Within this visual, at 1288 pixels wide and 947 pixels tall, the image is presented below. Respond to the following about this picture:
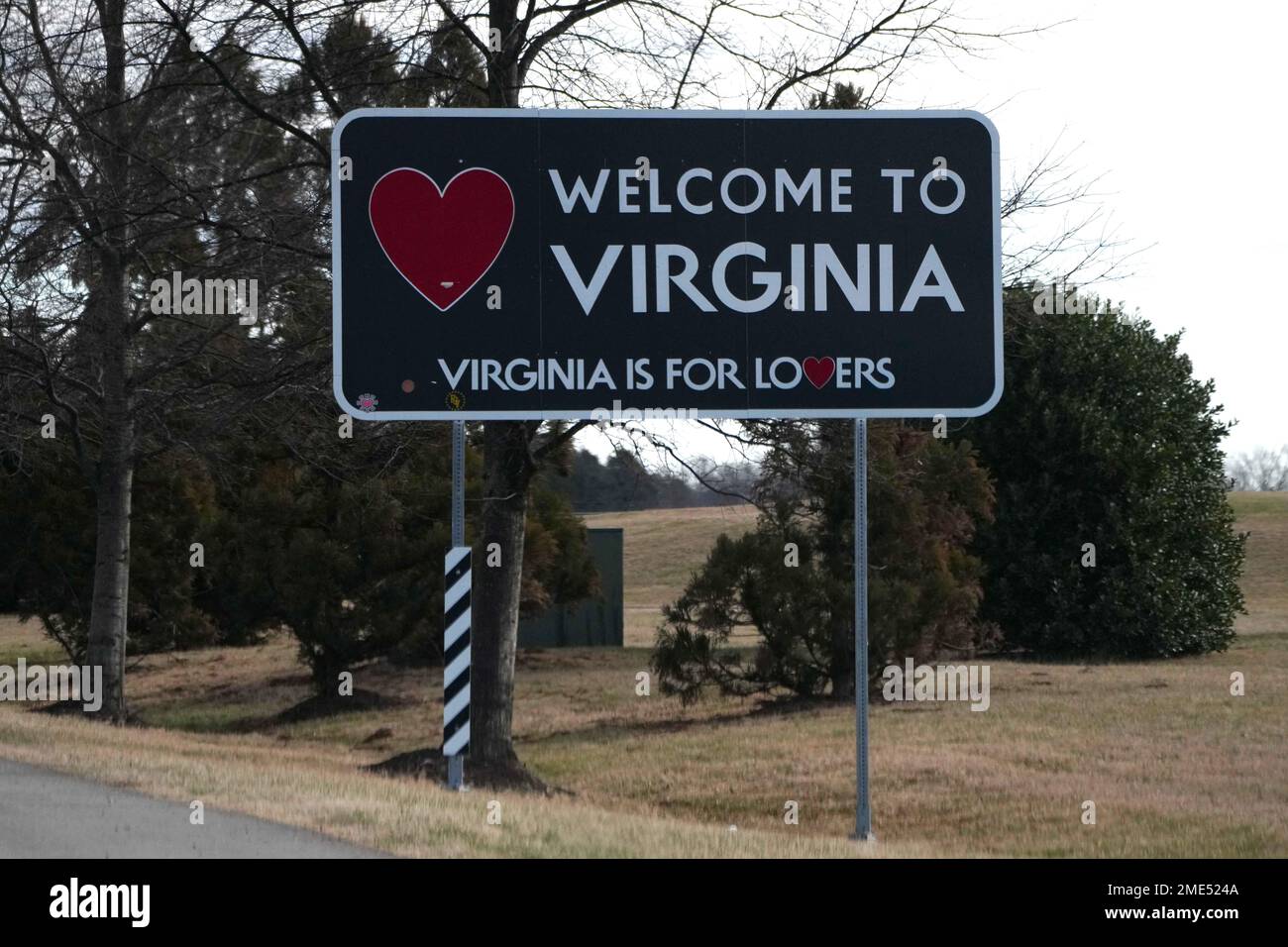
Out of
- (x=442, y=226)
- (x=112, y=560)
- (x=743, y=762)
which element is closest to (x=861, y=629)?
(x=442, y=226)

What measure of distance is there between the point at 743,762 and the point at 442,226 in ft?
29.2

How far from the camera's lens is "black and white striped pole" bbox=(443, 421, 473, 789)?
10438 mm

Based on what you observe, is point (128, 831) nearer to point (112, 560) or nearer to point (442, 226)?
point (442, 226)

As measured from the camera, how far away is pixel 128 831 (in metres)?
8.02

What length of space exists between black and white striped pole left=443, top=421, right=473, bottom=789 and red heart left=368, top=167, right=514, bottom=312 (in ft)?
3.45

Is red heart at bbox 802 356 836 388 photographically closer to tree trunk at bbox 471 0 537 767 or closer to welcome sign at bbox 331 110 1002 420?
welcome sign at bbox 331 110 1002 420

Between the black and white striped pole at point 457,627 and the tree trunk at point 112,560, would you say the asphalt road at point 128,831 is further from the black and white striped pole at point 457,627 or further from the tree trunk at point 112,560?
the tree trunk at point 112,560

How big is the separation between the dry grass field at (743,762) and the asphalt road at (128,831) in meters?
0.29

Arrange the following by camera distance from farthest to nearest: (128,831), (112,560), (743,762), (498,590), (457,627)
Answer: (112,560) < (743,762) < (498,590) < (457,627) < (128,831)

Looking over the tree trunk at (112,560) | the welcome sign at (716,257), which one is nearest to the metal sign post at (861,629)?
the welcome sign at (716,257)

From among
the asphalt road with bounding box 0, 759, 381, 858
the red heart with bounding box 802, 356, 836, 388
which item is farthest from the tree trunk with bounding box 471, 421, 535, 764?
the asphalt road with bounding box 0, 759, 381, 858
